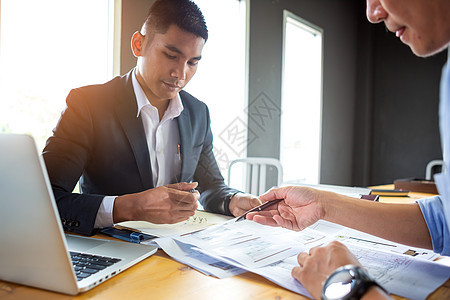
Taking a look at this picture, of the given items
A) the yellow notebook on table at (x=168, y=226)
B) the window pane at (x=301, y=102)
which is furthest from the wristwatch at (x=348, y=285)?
the window pane at (x=301, y=102)

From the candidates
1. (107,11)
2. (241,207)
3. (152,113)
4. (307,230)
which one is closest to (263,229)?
(307,230)

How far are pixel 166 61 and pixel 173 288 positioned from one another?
996 millimetres

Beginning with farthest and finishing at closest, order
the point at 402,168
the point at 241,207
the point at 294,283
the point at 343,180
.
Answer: the point at 343,180 < the point at 402,168 < the point at 241,207 < the point at 294,283

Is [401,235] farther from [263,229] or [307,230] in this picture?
[263,229]

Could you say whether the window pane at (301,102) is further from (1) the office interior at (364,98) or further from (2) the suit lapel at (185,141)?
(2) the suit lapel at (185,141)

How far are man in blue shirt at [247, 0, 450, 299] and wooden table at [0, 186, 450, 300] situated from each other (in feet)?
0.24

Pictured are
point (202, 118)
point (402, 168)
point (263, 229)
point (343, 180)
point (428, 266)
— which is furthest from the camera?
point (343, 180)

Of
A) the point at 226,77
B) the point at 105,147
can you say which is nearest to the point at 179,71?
the point at 105,147

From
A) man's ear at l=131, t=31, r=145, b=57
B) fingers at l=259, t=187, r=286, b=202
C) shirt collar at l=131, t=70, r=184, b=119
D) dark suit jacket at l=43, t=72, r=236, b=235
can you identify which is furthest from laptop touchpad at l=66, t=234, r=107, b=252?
man's ear at l=131, t=31, r=145, b=57

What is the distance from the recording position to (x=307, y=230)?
1.00 meters

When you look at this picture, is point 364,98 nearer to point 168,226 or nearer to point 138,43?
point 138,43

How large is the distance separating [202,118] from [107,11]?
27.6 inches

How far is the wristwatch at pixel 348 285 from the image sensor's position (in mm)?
531

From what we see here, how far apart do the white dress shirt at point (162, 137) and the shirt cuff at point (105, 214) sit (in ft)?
1.55
